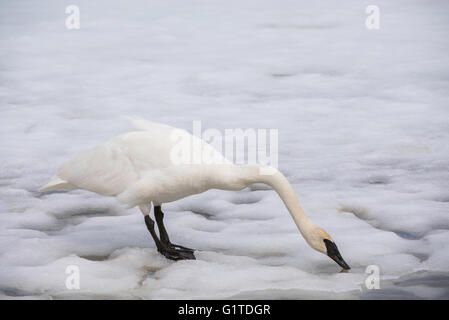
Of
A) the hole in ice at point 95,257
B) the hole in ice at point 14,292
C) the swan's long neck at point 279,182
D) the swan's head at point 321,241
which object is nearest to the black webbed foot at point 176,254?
the hole in ice at point 95,257

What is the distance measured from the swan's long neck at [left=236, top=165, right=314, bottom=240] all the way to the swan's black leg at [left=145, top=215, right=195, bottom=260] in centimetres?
79

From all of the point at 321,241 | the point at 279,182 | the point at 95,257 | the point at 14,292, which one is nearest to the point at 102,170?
the point at 95,257

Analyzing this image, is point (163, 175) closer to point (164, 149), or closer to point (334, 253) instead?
point (164, 149)

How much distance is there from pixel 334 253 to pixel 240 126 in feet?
12.7

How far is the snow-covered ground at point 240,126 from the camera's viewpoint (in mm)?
5289

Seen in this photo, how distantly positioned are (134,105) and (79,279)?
15.3ft

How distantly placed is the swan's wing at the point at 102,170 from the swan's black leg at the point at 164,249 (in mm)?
362

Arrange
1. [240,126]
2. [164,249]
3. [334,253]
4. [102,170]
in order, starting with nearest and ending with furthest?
[334,253] < [102,170] < [164,249] < [240,126]

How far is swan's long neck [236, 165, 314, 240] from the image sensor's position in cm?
514

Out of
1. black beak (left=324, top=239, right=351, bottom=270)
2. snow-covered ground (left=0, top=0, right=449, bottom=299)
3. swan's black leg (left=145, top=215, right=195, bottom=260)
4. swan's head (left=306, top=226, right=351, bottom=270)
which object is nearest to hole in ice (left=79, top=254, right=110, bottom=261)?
snow-covered ground (left=0, top=0, right=449, bottom=299)

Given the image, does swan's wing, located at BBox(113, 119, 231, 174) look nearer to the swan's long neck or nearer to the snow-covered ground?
the swan's long neck

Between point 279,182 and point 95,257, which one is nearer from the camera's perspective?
point 279,182

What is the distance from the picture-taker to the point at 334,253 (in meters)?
5.14
